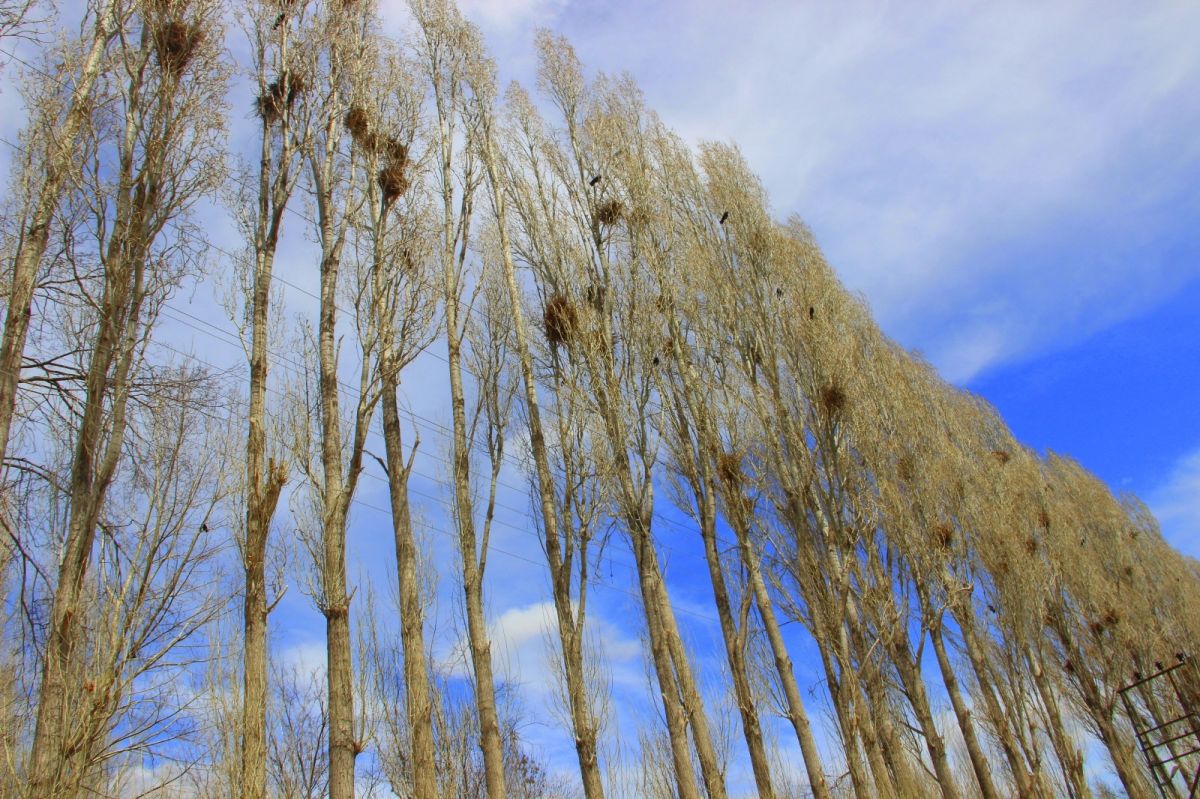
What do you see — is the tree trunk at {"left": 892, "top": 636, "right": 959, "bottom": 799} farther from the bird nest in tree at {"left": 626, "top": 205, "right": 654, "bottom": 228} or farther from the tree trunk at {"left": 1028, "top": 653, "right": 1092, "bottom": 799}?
the bird nest in tree at {"left": 626, "top": 205, "right": 654, "bottom": 228}

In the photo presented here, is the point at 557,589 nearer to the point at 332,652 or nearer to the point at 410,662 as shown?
the point at 410,662

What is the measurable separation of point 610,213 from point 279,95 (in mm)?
4939

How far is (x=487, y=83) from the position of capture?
1261 cm

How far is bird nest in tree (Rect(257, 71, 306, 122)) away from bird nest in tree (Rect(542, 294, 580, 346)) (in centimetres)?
431

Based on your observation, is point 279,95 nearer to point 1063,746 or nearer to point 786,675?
point 786,675

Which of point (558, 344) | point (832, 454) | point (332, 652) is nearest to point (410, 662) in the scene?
point (332, 652)

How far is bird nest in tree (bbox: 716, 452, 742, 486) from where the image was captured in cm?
1059

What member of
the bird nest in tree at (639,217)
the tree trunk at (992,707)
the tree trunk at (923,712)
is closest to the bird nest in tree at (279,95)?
the bird nest in tree at (639,217)

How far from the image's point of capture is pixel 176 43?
9.03 meters

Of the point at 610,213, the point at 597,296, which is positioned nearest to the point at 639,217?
the point at 610,213

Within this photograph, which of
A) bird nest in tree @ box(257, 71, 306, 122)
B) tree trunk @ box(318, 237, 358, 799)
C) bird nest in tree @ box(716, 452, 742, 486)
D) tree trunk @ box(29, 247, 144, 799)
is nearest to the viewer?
tree trunk @ box(29, 247, 144, 799)

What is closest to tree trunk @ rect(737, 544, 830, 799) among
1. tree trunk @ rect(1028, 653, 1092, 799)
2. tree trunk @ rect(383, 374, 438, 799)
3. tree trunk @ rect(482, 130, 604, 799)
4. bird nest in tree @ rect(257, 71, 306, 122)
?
tree trunk @ rect(482, 130, 604, 799)

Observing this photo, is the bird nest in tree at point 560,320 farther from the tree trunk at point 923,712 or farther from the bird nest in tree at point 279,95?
the tree trunk at point 923,712

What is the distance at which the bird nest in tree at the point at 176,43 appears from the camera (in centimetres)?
894
